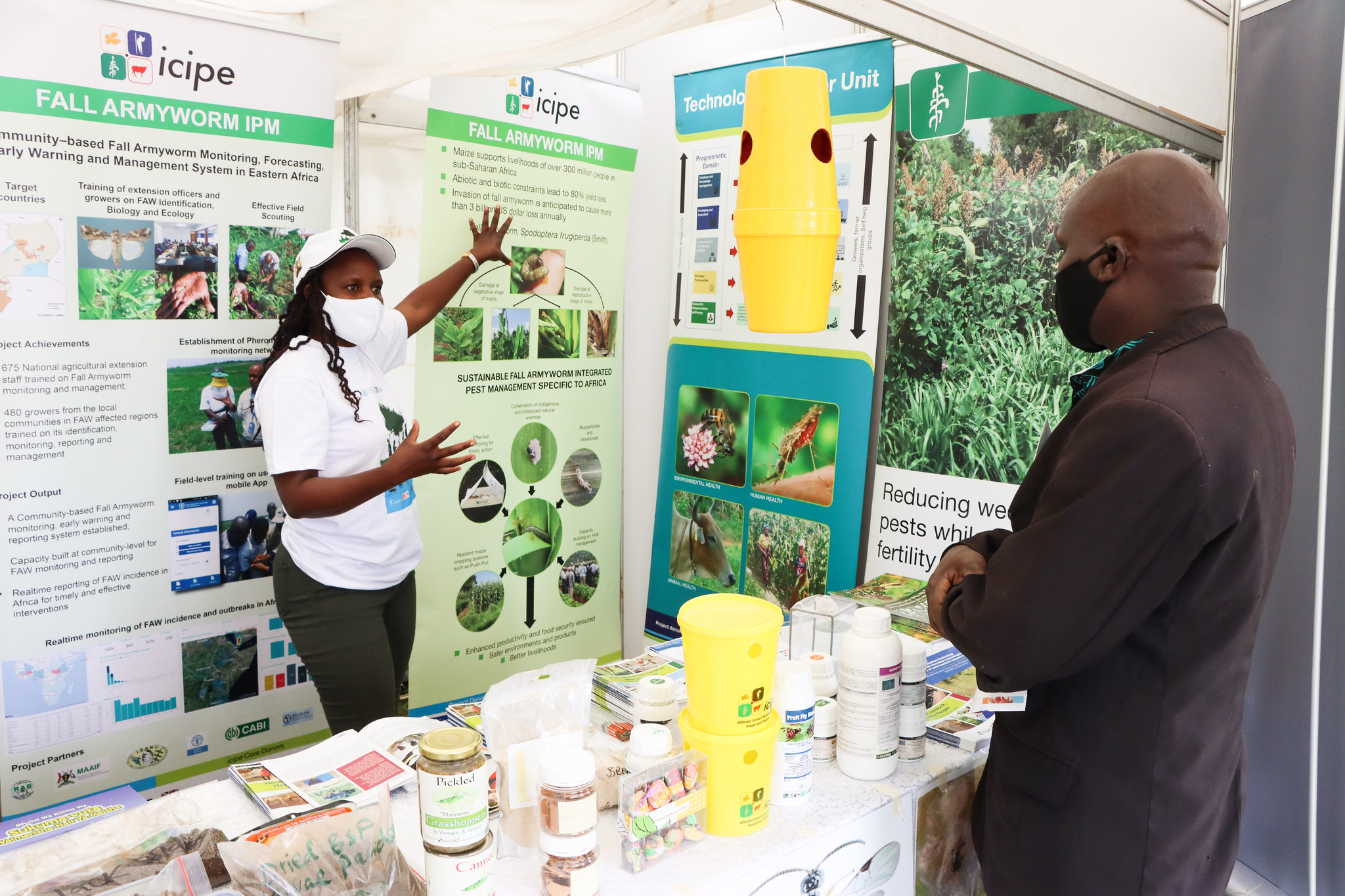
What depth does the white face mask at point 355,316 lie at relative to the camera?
209 centimetres

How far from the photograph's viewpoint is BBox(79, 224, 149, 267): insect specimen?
219cm

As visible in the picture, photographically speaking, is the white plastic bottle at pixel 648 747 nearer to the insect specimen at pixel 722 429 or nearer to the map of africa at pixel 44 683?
the map of africa at pixel 44 683

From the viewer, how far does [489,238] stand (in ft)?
9.37

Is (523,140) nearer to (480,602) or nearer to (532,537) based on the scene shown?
(532,537)

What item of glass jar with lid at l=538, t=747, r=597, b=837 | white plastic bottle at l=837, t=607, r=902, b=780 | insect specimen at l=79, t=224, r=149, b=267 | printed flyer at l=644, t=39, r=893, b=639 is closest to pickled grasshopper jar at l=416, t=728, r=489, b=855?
glass jar with lid at l=538, t=747, r=597, b=837

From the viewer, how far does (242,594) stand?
2.59 metres

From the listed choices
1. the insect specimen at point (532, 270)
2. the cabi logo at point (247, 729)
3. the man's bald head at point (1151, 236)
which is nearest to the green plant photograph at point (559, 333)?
the insect specimen at point (532, 270)

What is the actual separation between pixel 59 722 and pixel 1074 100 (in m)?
2.83

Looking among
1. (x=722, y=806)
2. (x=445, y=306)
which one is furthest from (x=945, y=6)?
(x=445, y=306)

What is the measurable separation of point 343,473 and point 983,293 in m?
1.92

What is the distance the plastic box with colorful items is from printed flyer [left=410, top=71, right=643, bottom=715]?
78.7 inches

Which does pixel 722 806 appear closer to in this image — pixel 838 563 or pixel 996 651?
pixel 996 651

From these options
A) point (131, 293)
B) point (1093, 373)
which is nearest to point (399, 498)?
point (131, 293)

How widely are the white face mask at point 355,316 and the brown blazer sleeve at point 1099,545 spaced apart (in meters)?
1.63
